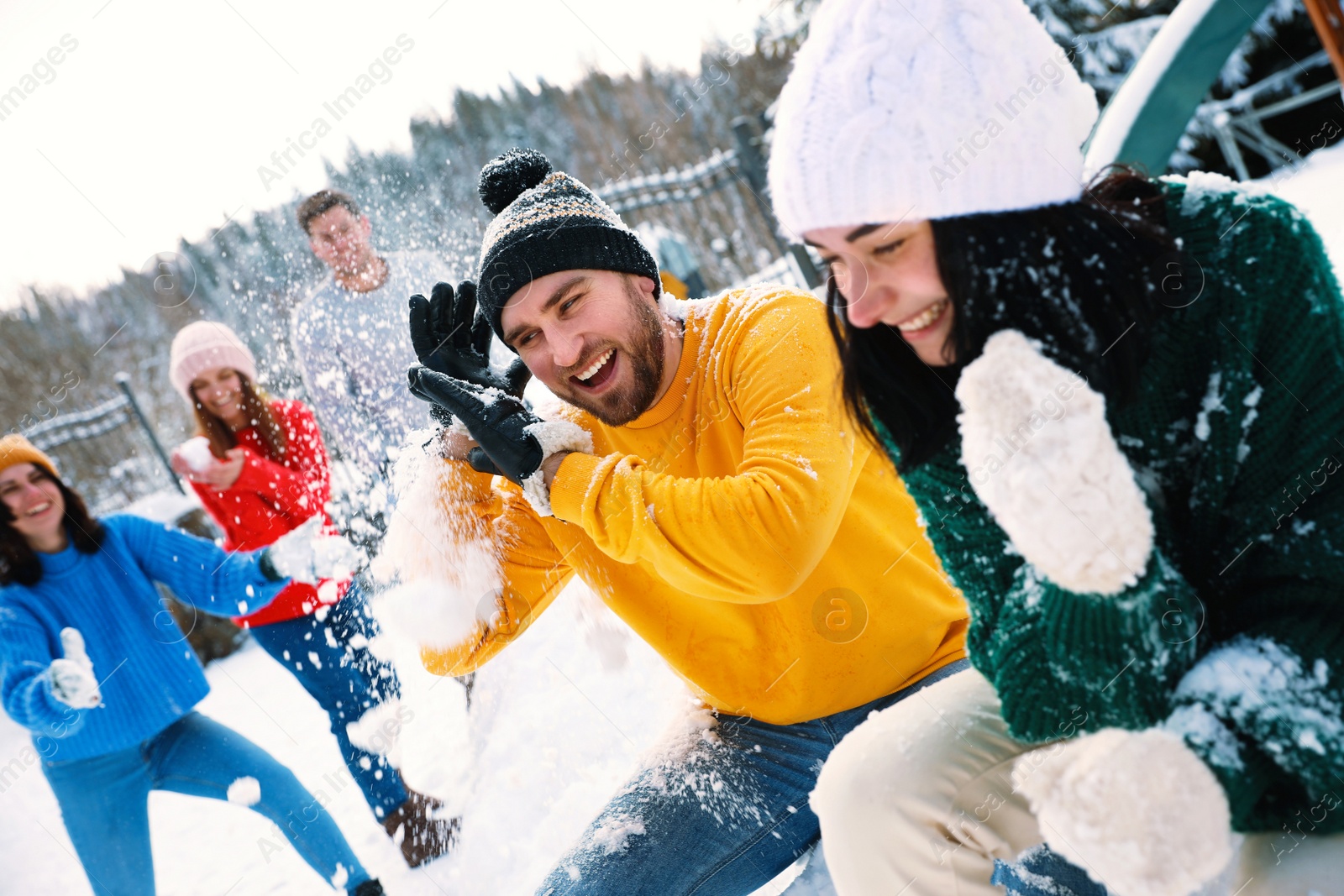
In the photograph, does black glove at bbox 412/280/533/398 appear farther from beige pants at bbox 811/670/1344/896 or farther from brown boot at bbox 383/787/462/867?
brown boot at bbox 383/787/462/867

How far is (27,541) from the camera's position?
2604 millimetres

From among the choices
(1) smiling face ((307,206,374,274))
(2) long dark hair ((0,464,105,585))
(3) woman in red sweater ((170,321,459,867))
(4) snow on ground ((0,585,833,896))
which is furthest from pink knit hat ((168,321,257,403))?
(4) snow on ground ((0,585,833,896))

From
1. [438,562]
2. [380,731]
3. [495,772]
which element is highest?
[438,562]

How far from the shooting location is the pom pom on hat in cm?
209

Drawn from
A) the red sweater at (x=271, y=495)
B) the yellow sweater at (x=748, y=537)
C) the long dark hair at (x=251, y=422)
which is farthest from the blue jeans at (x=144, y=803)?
the long dark hair at (x=251, y=422)

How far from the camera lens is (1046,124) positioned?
3.43ft

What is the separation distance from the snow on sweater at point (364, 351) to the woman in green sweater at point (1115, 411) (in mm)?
2452

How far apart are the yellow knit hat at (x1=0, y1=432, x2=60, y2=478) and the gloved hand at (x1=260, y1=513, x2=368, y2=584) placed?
791 mm

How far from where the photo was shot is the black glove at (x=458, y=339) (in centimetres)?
199

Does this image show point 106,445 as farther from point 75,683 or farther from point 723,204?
point 75,683

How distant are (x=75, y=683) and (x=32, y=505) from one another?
25.3 inches

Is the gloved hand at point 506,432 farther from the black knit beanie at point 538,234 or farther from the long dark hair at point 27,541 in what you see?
the long dark hair at point 27,541

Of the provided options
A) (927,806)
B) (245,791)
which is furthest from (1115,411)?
(245,791)

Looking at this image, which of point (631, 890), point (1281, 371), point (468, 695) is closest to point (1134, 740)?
point (1281, 371)
